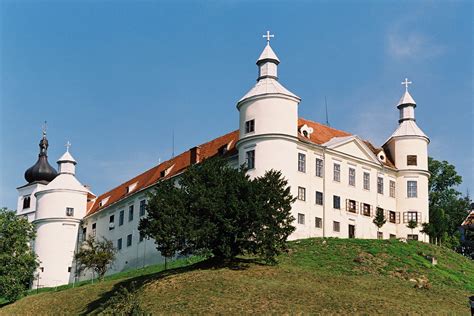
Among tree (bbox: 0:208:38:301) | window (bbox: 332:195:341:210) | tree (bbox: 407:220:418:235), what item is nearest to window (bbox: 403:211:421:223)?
tree (bbox: 407:220:418:235)

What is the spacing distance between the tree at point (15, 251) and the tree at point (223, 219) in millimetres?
18609

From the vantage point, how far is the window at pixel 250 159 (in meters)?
65.1

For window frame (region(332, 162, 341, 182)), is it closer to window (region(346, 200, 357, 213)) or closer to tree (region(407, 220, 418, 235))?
window (region(346, 200, 357, 213))

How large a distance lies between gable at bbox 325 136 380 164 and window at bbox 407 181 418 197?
368cm

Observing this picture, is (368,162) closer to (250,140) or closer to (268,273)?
(250,140)

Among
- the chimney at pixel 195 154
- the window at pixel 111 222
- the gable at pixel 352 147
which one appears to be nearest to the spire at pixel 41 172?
the window at pixel 111 222

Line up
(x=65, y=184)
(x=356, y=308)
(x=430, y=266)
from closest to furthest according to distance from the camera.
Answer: (x=356, y=308) < (x=430, y=266) < (x=65, y=184)

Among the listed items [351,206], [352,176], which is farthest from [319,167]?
[351,206]

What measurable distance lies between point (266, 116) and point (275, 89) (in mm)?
2511

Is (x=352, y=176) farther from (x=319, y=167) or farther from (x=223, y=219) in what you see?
(x=223, y=219)

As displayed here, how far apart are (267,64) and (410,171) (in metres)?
15.8

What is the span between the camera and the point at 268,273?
170 feet

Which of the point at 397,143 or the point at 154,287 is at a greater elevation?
the point at 397,143

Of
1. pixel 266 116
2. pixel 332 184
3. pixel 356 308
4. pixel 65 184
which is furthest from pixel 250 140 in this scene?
pixel 65 184
